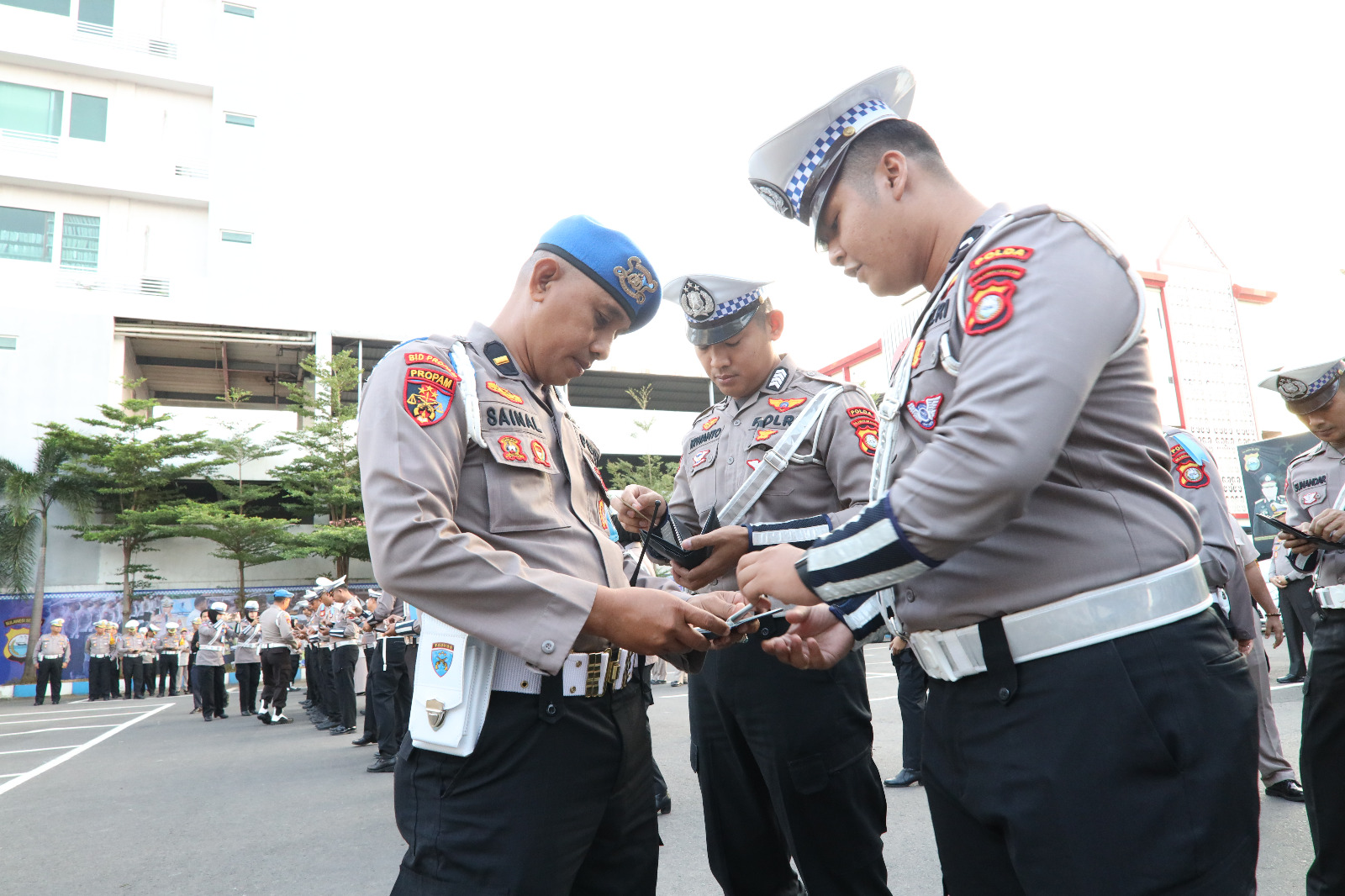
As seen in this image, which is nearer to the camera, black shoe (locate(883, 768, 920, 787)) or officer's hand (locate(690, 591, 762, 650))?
officer's hand (locate(690, 591, 762, 650))

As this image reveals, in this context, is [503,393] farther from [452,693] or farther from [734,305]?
[734,305]

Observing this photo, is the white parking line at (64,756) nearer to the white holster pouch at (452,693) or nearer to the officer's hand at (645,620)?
the white holster pouch at (452,693)

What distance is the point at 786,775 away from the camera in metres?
2.51

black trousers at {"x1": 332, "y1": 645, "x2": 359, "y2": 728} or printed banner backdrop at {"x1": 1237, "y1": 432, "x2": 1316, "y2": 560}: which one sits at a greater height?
printed banner backdrop at {"x1": 1237, "y1": 432, "x2": 1316, "y2": 560}

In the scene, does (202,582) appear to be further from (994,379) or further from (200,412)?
(994,379)

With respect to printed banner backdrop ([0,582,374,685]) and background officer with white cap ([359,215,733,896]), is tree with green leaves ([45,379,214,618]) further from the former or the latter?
background officer with white cap ([359,215,733,896])

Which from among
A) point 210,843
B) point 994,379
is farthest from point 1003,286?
point 210,843

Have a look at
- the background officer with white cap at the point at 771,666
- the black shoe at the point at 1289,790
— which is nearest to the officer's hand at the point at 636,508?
the background officer with white cap at the point at 771,666

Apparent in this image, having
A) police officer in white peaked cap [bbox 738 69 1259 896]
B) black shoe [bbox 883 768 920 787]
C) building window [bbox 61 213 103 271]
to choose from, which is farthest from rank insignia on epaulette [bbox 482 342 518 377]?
building window [bbox 61 213 103 271]

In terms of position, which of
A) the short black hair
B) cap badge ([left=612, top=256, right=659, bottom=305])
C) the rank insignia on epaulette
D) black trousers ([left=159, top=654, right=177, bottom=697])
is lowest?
black trousers ([left=159, top=654, right=177, bottom=697])

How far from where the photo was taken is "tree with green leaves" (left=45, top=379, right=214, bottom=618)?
2294 centimetres

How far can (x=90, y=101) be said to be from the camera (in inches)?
1091

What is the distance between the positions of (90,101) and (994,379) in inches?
1385

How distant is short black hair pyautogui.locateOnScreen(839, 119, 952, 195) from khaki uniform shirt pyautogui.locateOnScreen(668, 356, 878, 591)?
1207 mm
